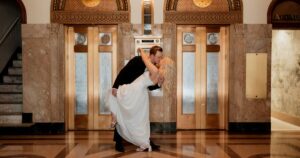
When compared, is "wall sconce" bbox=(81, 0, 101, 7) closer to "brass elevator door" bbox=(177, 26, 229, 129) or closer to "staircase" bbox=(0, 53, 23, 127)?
"brass elevator door" bbox=(177, 26, 229, 129)

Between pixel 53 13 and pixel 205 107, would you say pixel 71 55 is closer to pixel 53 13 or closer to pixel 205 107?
pixel 53 13

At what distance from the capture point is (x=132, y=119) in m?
5.42

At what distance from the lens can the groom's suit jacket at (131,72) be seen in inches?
214

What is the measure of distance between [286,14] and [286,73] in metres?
2.09

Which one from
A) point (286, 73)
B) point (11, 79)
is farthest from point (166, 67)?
point (11, 79)

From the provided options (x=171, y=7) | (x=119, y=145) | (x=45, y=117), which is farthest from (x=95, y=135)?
(x=171, y=7)

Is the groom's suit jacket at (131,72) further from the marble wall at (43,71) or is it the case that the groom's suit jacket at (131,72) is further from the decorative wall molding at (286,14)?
the decorative wall molding at (286,14)

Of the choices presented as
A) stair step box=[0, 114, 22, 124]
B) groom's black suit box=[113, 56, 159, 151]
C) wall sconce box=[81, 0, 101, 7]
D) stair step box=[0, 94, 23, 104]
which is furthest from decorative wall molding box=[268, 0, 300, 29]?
stair step box=[0, 94, 23, 104]

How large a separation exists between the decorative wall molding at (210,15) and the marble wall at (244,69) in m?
0.19

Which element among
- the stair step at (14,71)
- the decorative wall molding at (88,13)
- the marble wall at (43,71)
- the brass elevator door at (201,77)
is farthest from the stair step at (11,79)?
the brass elevator door at (201,77)

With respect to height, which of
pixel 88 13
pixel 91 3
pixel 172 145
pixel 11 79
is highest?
pixel 91 3

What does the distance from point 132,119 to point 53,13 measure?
314 centimetres

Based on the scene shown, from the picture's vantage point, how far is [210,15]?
7387 millimetres

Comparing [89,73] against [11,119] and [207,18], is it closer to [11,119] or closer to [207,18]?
[11,119]
